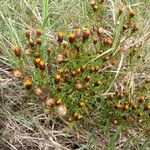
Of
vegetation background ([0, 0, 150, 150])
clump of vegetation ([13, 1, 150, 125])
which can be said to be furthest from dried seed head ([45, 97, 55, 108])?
vegetation background ([0, 0, 150, 150])

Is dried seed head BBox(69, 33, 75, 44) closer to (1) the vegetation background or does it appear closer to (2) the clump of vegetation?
(2) the clump of vegetation

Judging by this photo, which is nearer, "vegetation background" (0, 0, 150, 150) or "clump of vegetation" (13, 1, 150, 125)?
"clump of vegetation" (13, 1, 150, 125)

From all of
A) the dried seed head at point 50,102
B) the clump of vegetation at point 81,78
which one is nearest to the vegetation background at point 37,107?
the clump of vegetation at point 81,78

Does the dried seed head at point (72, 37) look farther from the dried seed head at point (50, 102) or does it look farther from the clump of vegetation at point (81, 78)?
the dried seed head at point (50, 102)

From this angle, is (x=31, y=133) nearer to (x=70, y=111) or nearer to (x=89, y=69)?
(x=70, y=111)

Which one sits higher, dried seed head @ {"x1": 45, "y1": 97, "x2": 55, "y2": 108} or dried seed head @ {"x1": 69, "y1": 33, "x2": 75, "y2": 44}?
dried seed head @ {"x1": 69, "y1": 33, "x2": 75, "y2": 44}

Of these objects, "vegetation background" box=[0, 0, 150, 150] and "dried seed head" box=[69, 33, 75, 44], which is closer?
"dried seed head" box=[69, 33, 75, 44]

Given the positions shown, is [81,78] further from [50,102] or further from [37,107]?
[37,107]

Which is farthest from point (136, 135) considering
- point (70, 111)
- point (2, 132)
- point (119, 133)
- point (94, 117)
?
point (2, 132)

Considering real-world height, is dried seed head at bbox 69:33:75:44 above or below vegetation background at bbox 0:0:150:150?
above
